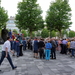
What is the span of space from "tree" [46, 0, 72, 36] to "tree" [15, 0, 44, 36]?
3.06 metres

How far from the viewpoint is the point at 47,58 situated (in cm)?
1177

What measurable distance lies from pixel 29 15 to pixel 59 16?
28.4 ft

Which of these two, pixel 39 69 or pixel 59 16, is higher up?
pixel 59 16

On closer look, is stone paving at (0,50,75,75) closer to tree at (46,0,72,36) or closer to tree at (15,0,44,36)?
tree at (15,0,44,36)

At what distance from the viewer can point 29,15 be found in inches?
1652

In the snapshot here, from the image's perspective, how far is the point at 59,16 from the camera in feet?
138

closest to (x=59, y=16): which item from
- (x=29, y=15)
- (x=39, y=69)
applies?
(x=29, y=15)

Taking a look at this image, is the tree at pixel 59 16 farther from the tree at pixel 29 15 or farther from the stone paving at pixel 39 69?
the stone paving at pixel 39 69

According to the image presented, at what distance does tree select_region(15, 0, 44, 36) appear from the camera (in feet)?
135

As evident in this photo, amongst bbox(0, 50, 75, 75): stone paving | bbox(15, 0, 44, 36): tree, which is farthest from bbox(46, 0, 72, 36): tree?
bbox(0, 50, 75, 75): stone paving

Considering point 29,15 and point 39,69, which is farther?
point 29,15

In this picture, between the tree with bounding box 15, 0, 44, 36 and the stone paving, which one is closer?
the stone paving

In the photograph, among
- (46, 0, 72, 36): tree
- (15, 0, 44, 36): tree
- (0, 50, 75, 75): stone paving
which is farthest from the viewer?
(46, 0, 72, 36): tree

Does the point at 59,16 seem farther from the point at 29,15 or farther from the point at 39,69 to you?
the point at 39,69
